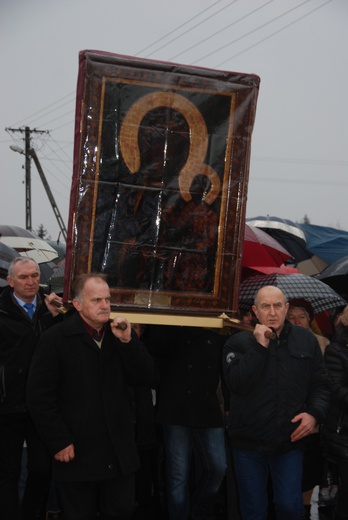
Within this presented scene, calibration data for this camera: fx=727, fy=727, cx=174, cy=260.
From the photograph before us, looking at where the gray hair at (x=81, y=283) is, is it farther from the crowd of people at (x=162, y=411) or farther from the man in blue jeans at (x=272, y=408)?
the man in blue jeans at (x=272, y=408)

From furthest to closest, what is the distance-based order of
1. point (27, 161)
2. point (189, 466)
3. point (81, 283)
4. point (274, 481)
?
point (27, 161) < point (189, 466) < point (274, 481) < point (81, 283)

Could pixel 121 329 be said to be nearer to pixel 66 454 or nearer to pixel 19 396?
pixel 66 454

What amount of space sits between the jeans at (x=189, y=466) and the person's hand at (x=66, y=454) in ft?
5.25

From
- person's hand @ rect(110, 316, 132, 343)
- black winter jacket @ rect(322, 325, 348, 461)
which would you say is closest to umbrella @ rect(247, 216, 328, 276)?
black winter jacket @ rect(322, 325, 348, 461)

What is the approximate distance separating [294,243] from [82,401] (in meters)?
7.30

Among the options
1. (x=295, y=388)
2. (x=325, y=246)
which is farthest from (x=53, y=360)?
(x=325, y=246)

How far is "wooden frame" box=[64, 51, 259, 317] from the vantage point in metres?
5.21

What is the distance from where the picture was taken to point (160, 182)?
17.6 ft

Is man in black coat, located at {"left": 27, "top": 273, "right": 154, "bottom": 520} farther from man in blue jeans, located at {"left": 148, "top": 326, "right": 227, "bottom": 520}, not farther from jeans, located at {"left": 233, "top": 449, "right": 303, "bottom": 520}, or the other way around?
man in blue jeans, located at {"left": 148, "top": 326, "right": 227, "bottom": 520}

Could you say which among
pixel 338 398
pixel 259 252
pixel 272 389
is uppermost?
pixel 259 252

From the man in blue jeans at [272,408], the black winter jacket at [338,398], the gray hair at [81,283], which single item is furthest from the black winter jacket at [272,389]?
the gray hair at [81,283]

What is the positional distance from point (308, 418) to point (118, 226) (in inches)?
74.7

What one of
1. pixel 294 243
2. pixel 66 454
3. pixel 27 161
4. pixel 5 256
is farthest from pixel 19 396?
pixel 27 161

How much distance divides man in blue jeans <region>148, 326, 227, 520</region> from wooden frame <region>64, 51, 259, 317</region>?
1.90 feet
